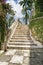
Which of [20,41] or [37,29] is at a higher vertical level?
[37,29]

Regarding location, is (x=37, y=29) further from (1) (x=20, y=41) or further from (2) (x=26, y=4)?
(2) (x=26, y=4)

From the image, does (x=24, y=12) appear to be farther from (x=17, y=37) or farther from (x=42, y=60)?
(x=42, y=60)

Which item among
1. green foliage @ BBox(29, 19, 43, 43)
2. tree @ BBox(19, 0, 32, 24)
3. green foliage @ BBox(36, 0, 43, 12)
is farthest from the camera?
tree @ BBox(19, 0, 32, 24)

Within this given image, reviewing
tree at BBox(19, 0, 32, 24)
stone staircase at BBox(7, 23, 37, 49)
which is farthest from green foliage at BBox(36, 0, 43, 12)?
tree at BBox(19, 0, 32, 24)

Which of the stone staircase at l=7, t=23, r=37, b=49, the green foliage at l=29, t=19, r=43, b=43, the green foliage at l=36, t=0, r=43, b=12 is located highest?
the green foliage at l=36, t=0, r=43, b=12

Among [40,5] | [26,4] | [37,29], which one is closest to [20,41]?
[37,29]

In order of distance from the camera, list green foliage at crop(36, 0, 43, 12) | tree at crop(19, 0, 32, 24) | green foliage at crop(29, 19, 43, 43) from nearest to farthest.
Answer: green foliage at crop(29, 19, 43, 43) → green foliage at crop(36, 0, 43, 12) → tree at crop(19, 0, 32, 24)

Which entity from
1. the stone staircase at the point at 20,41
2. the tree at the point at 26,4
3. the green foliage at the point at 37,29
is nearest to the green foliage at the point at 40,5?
the green foliage at the point at 37,29

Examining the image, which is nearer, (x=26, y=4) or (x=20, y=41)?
(x=20, y=41)

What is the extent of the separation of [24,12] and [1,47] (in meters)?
21.5

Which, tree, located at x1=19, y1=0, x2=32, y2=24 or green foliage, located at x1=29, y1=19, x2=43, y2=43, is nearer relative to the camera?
green foliage, located at x1=29, y1=19, x2=43, y2=43

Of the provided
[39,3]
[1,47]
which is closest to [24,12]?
[39,3]

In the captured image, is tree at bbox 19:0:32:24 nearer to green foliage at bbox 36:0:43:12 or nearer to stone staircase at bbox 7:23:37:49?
green foliage at bbox 36:0:43:12

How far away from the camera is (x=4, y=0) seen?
12836mm
